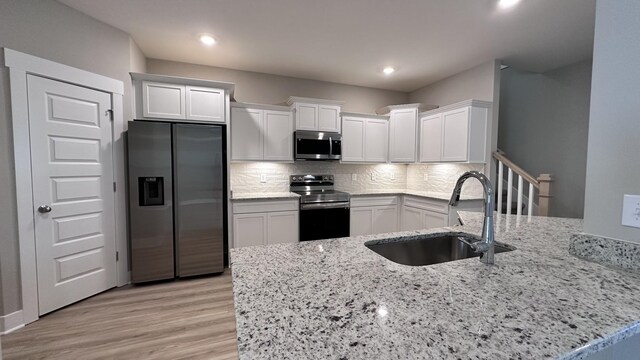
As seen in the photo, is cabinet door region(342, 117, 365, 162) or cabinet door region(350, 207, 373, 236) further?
cabinet door region(342, 117, 365, 162)

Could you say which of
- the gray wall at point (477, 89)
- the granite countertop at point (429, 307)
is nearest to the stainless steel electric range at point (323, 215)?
the gray wall at point (477, 89)

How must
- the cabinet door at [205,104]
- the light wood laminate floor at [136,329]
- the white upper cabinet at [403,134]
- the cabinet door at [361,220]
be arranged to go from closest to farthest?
the light wood laminate floor at [136,329], the cabinet door at [205,104], the cabinet door at [361,220], the white upper cabinet at [403,134]

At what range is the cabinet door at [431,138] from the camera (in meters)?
3.72

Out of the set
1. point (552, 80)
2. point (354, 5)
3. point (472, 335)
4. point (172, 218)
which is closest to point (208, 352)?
point (172, 218)

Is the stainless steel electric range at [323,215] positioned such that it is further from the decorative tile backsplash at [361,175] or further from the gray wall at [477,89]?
the gray wall at [477,89]

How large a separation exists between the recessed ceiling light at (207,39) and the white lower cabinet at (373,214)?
263 cm

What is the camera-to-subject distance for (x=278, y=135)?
3686 millimetres

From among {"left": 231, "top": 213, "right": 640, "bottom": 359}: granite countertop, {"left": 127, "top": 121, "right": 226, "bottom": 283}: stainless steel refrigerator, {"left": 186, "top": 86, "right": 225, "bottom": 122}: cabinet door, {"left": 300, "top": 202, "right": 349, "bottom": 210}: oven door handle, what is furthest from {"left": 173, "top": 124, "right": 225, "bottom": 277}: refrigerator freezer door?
{"left": 231, "top": 213, "right": 640, "bottom": 359}: granite countertop

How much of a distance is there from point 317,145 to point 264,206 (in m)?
1.16

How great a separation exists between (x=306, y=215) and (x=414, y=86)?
2956mm

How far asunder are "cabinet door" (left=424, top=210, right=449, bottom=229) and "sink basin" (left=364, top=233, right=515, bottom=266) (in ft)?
6.44

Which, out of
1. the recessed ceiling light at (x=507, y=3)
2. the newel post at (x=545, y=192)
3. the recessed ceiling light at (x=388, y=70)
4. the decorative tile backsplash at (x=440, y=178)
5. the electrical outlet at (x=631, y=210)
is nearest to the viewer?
the electrical outlet at (x=631, y=210)

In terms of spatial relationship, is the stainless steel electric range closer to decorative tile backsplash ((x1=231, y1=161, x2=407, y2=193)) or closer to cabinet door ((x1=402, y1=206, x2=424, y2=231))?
decorative tile backsplash ((x1=231, y1=161, x2=407, y2=193))

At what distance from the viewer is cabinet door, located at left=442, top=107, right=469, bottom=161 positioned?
333 cm
